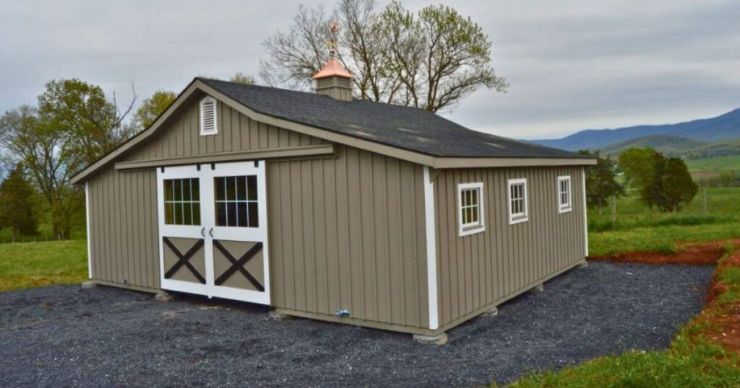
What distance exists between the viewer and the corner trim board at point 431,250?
613 centimetres

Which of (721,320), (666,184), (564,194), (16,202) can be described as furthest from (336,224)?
(16,202)

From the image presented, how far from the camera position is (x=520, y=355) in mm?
5582

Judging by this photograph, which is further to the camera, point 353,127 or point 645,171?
point 645,171

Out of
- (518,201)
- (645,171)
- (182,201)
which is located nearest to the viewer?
(518,201)

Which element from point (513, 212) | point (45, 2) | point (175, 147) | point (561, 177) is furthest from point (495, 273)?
point (45, 2)

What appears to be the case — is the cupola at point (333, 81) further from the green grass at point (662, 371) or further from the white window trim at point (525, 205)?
the green grass at point (662, 371)

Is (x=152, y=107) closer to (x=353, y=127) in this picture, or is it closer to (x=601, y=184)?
(x=353, y=127)

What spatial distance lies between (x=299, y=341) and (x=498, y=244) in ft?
10.0

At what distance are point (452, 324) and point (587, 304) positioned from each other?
8.07 ft

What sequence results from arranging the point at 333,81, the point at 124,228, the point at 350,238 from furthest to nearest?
the point at 333,81 → the point at 124,228 → the point at 350,238

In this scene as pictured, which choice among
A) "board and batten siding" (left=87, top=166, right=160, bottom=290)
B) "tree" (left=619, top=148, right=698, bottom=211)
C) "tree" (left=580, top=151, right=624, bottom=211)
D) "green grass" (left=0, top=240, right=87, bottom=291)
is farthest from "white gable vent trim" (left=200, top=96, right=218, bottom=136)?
"tree" (left=580, top=151, right=624, bottom=211)

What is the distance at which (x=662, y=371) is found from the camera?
13.8 feet

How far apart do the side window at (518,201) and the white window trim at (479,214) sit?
1.00 metres

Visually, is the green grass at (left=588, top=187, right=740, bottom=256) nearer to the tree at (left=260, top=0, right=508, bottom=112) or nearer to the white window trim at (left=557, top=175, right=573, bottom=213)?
the white window trim at (left=557, top=175, right=573, bottom=213)
